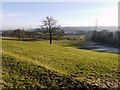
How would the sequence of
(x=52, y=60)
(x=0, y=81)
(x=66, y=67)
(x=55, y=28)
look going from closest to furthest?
(x=0, y=81), (x=66, y=67), (x=52, y=60), (x=55, y=28)

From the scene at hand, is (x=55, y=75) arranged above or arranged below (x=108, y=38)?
below

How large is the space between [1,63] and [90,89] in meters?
7.32

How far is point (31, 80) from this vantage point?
13.4m

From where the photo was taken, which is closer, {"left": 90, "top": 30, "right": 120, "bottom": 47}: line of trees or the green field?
the green field

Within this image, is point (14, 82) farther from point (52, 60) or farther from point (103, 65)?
point (103, 65)

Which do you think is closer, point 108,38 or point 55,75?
point 55,75

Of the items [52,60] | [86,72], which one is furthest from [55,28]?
[86,72]

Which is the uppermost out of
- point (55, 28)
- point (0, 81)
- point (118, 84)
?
point (55, 28)

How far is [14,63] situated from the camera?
15883mm

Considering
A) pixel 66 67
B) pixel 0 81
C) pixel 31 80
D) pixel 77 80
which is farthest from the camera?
pixel 66 67

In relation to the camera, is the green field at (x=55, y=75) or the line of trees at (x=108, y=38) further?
the line of trees at (x=108, y=38)

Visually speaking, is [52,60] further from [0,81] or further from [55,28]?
[55,28]

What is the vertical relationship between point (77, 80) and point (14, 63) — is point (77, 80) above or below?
below

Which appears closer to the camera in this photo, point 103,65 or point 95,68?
point 95,68
